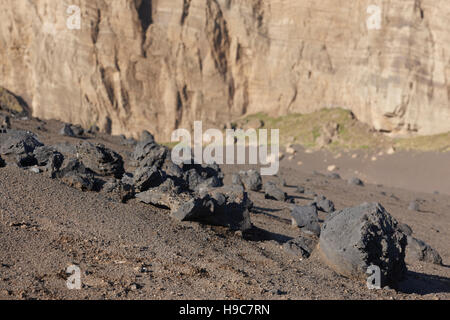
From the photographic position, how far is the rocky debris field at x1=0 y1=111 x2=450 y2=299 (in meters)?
4.48

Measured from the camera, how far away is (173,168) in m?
10.2

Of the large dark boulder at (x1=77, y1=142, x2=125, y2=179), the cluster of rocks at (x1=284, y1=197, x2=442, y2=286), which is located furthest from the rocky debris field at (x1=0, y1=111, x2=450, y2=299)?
the large dark boulder at (x1=77, y1=142, x2=125, y2=179)

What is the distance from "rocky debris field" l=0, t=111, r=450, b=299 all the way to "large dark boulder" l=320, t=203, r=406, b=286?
12 mm

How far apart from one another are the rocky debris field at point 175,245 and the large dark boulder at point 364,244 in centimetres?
1

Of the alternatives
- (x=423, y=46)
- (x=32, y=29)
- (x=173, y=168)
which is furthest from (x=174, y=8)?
(x=173, y=168)

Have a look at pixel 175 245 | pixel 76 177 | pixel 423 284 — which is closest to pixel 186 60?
pixel 76 177

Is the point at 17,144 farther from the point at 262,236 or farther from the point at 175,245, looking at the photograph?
the point at 262,236

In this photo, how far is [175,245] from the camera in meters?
5.50

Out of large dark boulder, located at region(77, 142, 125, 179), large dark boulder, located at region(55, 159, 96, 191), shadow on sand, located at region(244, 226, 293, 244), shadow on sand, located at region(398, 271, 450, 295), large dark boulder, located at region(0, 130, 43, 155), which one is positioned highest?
large dark boulder, located at region(0, 130, 43, 155)

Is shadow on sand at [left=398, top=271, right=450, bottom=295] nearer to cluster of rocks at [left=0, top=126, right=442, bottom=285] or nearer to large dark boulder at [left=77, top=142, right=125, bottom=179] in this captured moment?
cluster of rocks at [left=0, top=126, right=442, bottom=285]

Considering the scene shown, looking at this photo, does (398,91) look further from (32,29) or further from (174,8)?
(32,29)
